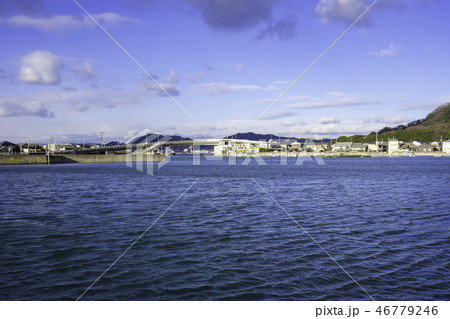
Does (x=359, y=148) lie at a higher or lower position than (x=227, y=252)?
higher

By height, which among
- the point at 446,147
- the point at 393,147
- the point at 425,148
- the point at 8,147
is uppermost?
the point at 8,147

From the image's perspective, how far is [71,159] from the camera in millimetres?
100188

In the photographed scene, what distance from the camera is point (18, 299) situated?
6.57m

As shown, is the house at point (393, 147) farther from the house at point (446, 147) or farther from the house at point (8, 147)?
the house at point (8, 147)

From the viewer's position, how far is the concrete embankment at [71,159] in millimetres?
85625

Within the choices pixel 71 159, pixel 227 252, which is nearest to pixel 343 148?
pixel 71 159

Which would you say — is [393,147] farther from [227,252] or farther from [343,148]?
[227,252]

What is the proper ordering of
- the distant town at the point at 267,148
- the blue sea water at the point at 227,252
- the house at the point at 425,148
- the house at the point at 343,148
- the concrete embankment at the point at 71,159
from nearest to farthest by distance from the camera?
the blue sea water at the point at 227,252
the concrete embankment at the point at 71,159
the distant town at the point at 267,148
the house at the point at 425,148
the house at the point at 343,148

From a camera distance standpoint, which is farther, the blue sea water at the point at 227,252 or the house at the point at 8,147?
the house at the point at 8,147

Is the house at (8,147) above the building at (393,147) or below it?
above

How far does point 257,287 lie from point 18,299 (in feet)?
14.9
